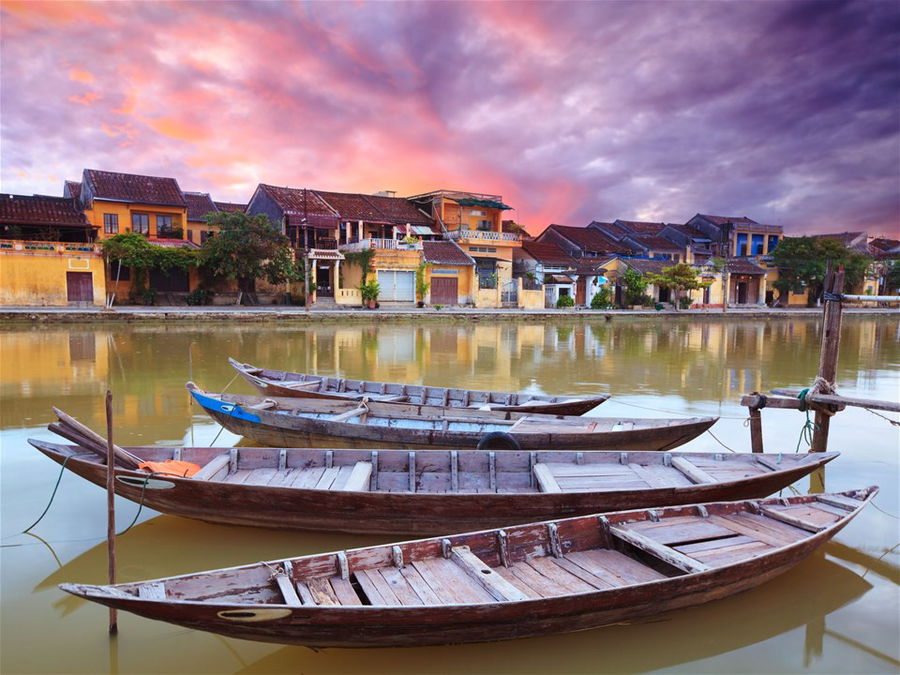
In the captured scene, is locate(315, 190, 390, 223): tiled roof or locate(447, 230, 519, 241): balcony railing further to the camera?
locate(447, 230, 519, 241): balcony railing

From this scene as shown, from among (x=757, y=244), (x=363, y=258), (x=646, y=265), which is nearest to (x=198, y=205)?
(x=363, y=258)

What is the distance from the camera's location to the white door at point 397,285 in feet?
110

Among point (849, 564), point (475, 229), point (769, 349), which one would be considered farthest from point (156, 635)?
point (475, 229)

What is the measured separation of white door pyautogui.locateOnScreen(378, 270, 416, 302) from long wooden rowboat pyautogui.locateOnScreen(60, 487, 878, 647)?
96.2ft

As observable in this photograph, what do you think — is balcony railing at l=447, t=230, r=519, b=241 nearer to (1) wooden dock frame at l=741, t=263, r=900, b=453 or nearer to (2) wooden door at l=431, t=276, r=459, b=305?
(2) wooden door at l=431, t=276, r=459, b=305

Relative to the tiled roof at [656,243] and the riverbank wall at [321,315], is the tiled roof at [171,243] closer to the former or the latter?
the riverbank wall at [321,315]

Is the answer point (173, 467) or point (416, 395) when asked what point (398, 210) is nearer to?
point (416, 395)

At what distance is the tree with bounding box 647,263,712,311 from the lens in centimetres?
3862

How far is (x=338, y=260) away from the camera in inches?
1273

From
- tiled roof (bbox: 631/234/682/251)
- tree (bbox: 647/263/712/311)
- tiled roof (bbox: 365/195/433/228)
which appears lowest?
tree (bbox: 647/263/712/311)

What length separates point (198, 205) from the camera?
3950cm

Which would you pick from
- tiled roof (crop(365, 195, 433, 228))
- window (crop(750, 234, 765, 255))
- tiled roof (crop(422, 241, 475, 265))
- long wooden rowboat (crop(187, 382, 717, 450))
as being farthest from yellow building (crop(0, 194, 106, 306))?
window (crop(750, 234, 765, 255))

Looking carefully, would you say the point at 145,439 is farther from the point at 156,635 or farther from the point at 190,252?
the point at 190,252

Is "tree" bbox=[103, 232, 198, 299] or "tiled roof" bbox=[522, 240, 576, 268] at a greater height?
"tiled roof" bbox=[522, 240, 576, 268]
